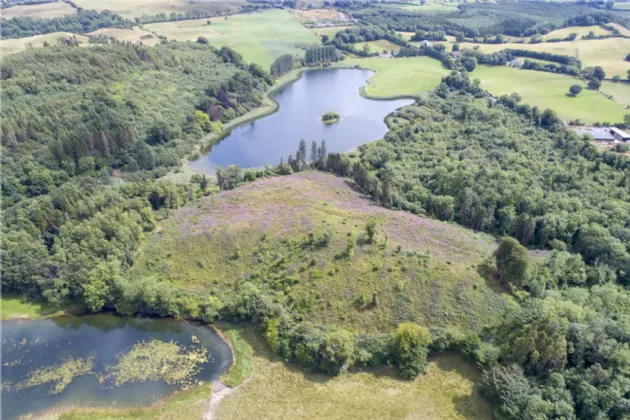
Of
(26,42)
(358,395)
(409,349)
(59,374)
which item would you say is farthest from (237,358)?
(26,42)

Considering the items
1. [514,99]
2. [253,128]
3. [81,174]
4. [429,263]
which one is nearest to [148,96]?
[253,128]

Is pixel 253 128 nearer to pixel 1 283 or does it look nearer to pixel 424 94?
pixel 424 94

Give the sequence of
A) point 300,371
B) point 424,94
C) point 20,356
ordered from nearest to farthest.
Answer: point 300,371, point 20,356, point 424,94

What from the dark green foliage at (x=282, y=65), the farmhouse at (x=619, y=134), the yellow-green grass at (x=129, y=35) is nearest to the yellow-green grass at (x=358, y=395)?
the farmhouse at (x=619, y=134)

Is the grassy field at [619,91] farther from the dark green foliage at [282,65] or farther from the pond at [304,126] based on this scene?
the dark green foliage at [282,65]

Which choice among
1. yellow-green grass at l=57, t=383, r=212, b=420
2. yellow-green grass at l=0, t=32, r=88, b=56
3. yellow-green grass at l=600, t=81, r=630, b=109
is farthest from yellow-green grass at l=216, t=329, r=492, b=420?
yellow-green grass at l=0, t=32, r=88, b=56

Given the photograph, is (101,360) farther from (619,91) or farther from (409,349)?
(619,91)
